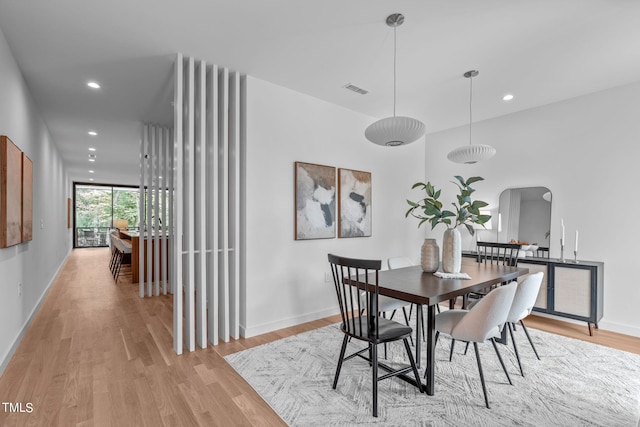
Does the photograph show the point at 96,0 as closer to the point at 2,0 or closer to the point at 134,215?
the point at 2,0

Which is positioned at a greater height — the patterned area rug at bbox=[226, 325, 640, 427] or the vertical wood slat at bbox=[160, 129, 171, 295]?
the vertical wood slat at bbox=[160, 129, 171, 295]

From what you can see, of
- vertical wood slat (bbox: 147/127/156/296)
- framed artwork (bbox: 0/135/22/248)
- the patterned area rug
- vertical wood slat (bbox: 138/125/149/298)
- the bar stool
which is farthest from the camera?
the bar stool

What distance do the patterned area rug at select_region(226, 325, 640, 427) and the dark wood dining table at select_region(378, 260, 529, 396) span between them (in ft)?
0.77

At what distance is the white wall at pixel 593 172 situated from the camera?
11.3ft

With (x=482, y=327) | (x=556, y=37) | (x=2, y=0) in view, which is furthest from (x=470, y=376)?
(x=2, y=0)

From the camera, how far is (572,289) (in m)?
3.47

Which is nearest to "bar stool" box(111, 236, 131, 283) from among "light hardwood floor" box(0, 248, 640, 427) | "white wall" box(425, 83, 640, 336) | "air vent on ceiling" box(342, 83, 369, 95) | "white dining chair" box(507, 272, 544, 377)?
"light hardwood floor" box(0, 248, 640, 427)

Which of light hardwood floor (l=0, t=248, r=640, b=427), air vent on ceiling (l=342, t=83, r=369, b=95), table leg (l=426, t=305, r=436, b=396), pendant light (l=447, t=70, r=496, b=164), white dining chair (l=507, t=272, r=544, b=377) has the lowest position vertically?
light hardwood floor (l=0, t=248, r=640, b=427)

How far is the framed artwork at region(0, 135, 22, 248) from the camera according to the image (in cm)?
237

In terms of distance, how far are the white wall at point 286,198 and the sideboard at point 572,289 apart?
2066mm

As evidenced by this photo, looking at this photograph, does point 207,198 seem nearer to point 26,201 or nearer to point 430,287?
point 26,201

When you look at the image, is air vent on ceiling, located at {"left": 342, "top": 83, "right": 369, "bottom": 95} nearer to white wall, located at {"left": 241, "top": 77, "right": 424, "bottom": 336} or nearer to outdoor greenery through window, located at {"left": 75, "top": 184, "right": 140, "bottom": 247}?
white wall, located at {"left": 241, "top": 77, "right": 424, "bottom": 336}

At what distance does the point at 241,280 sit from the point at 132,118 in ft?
10.3

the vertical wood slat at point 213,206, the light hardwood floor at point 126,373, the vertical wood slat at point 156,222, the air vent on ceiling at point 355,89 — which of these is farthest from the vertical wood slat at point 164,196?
the air vent on ceiling at point 355,89
